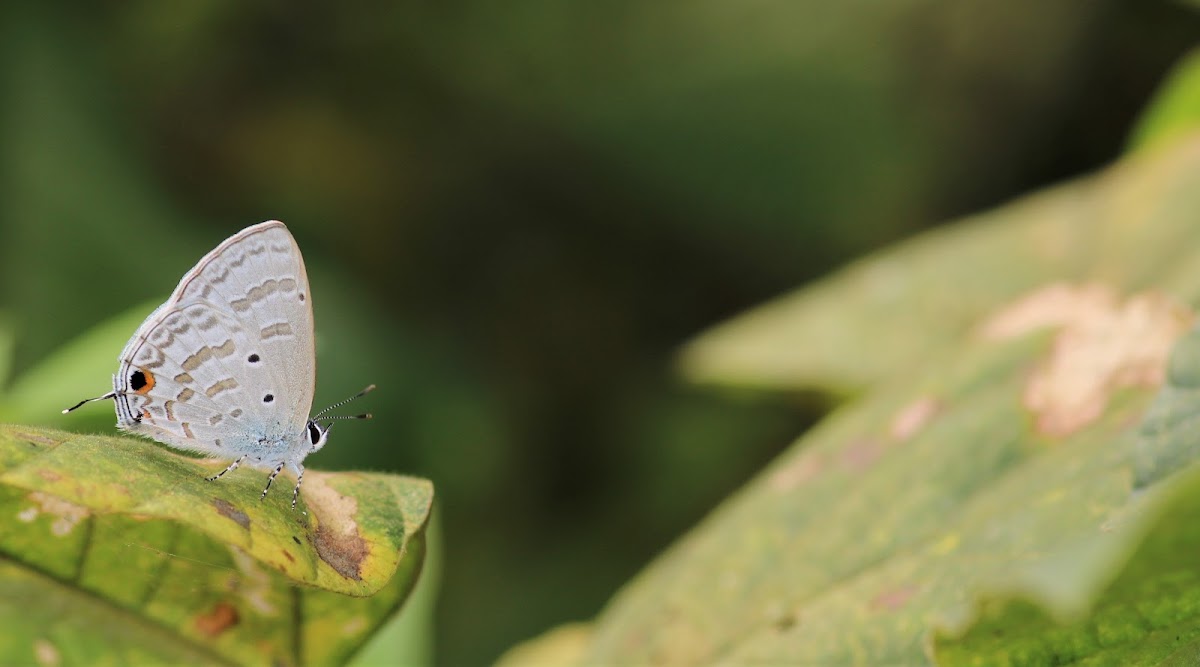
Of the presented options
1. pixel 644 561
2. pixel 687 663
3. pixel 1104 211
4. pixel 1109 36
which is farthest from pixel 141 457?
pixel 1109 36

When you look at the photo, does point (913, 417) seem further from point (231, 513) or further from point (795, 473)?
point (231, 513)

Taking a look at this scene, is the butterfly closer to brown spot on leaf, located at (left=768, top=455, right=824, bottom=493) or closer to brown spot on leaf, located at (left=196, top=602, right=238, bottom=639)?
brown spot on leaf, located at (left=196, top=602, right=238, bottom=639)

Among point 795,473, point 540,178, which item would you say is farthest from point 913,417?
point 540,178

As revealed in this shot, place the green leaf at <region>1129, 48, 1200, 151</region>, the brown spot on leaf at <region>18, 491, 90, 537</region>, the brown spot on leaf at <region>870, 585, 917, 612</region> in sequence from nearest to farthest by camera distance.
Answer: the brown spot on leaf at <region>18, 491, 90, 537</region>
the brown spot on leaf at <region>870, 585, 917, 612</region>
the green leaf at <region>1129, 48, 1200, 151</region>

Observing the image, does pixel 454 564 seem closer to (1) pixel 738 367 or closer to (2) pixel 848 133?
(1) pixel 738 367

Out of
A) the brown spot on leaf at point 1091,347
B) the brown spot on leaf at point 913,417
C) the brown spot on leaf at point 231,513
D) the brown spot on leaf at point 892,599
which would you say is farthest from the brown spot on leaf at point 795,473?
the brown spot on leaf at point 231,513

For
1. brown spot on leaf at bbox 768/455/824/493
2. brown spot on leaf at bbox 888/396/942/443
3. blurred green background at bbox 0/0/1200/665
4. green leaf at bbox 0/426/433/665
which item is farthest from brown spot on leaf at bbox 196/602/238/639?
blurred green background at bbox 0/0/1200/665

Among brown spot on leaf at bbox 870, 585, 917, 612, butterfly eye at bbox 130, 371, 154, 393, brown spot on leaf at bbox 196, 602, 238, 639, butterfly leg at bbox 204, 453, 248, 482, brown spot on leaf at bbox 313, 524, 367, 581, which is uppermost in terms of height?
butterfly eye at bbox 130, 371, 154, 393
